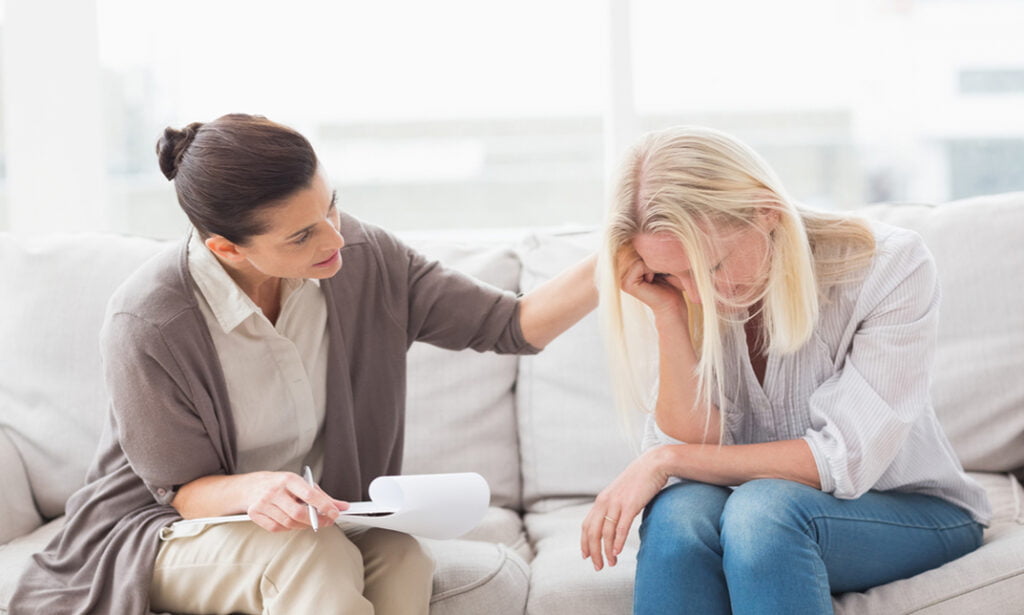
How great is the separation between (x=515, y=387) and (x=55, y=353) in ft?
2.96

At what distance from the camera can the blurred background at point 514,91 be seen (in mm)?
2715

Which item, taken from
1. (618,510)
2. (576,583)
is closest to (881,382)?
(618,510)

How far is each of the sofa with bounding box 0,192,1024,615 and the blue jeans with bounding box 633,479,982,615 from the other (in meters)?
0.30

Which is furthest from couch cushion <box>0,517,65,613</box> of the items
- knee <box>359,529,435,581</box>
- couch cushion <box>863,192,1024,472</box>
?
couch cushion <box>863,192,1024,472</box>

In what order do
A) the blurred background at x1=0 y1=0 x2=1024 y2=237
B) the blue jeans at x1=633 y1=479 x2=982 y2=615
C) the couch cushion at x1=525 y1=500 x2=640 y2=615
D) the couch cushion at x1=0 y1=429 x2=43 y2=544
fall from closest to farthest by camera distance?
the blue jeans at x1=633 y1=479 x2=982 y2=615 < the couch cushion at x1=525 y1=500 x2=640 y2=615 < the couch cushion at x1=0 y1=429 x2=43 y2=544 < the blurred background at x1=0 y1=0 x2=1024 y2=237

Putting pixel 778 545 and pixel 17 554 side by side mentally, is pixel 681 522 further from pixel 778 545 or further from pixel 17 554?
pixel 17 554

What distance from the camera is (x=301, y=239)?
4.76 ft

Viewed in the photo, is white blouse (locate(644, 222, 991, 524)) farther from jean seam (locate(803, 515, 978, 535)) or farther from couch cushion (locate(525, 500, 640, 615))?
couch cushion (locate(525, 500, 640, 615))

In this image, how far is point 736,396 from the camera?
1.55 metres

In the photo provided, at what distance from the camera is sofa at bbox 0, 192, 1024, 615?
1857 mm

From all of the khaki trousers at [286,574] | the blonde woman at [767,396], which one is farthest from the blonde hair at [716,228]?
the khaki trousers at [286,574]

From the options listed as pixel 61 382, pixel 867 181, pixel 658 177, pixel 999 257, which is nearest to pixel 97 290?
pixel 61 382

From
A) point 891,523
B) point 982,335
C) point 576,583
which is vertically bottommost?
point 576,583

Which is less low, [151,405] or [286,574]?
[151,405]
